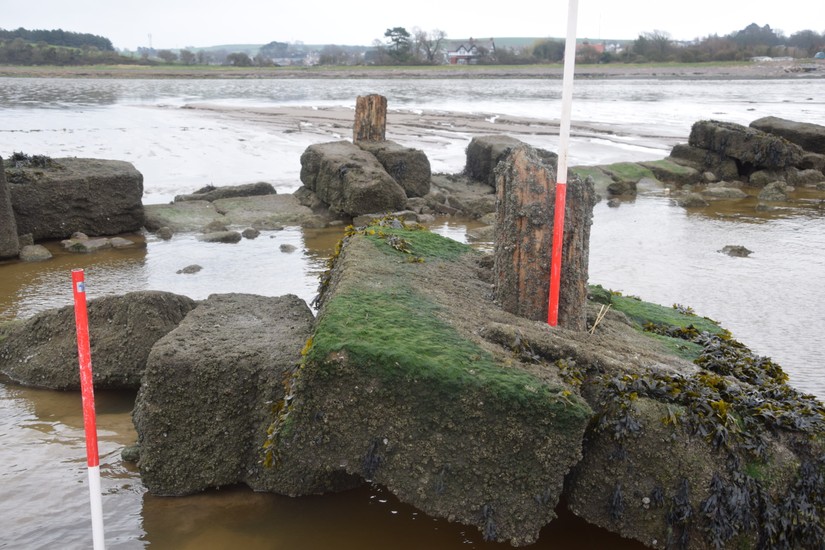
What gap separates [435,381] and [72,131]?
25.9 metres

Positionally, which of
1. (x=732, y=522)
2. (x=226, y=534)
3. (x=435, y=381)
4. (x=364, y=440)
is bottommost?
(x=226, y=534)

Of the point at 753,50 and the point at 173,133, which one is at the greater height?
the point at 753,50

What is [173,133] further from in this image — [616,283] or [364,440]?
[364,440]

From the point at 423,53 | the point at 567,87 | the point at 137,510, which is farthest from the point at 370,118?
the point at 423,53

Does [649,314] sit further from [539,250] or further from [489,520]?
[489,520]

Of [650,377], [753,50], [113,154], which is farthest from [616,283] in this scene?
[753,50]

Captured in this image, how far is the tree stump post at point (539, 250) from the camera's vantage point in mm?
5441

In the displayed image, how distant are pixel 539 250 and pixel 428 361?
1724 millimetres

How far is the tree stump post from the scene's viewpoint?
17.9 feet

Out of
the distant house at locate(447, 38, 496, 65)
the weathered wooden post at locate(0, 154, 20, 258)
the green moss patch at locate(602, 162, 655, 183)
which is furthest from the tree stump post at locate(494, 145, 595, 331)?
the distant house at locate(447, 38, 496, 65)

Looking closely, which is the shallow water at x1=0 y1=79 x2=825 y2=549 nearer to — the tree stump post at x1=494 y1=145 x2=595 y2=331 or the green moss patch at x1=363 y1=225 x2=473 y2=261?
the tree stump post at x1=494 y1=145 x2=595 y2=331

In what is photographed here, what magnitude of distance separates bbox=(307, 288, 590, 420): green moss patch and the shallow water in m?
1.06

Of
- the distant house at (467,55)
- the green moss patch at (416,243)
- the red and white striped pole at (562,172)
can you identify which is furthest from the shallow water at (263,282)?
the distant house at (467,55)

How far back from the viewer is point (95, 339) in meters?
6.43
